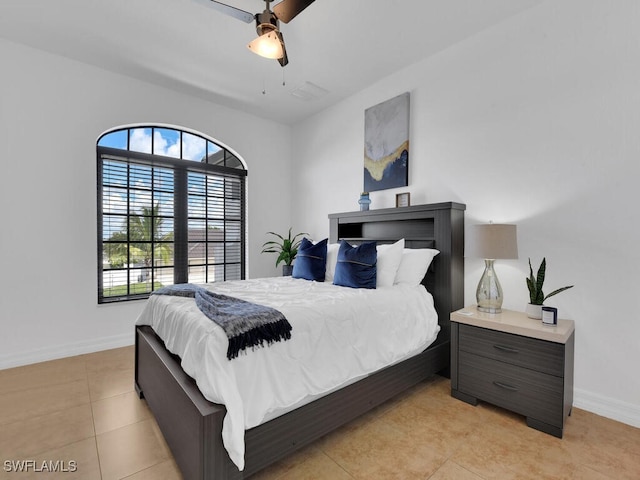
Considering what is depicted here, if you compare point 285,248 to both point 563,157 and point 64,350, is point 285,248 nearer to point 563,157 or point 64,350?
point 64,350

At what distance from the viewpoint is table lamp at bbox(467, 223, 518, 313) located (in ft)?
7.32

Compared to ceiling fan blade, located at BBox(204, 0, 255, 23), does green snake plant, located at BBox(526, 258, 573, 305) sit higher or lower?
lower

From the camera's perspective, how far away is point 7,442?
5.96 feet

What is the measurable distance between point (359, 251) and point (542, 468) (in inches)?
69.1

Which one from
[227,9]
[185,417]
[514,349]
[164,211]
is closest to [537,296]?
[514,349]

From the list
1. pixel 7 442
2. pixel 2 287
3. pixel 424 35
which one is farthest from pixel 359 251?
pixel 2 287

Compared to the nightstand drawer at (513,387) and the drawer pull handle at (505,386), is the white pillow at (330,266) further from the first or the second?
the drawer pull handle at (505,386)

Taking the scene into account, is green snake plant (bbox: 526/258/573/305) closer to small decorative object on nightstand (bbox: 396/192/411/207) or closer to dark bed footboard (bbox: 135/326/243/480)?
small decorative object on nightstand (bbox: 396/192/411/207)

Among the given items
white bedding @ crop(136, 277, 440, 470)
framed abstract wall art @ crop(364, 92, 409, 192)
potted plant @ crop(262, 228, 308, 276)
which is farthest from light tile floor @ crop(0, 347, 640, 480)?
potted plant @ crop(262, 228, 308, 276)

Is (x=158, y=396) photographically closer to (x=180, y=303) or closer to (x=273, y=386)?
(x=180, y=303)

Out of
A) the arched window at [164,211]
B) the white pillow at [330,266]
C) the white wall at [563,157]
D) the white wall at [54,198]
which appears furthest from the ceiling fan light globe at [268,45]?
the arched window at [164,211]

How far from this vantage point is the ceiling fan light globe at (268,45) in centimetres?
211

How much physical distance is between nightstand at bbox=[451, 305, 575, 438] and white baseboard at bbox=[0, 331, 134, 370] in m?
3.51

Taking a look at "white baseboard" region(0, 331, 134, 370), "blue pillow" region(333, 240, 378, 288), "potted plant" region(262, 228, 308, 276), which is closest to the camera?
"blue pillow" region(333, 240, 378, 288)
